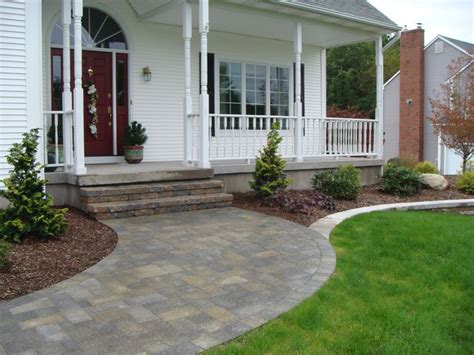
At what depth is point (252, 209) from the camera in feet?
25.4

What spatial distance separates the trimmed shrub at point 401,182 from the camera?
10094mm

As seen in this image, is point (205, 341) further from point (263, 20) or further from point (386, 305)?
point (263, 20)

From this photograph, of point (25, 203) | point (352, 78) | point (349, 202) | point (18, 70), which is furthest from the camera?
point (352, 78)

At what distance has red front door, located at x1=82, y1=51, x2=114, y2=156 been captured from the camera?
9234 millimetres

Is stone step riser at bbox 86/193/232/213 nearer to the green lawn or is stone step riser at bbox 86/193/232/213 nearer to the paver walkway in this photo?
the paver walkway

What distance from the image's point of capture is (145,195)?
285 inches

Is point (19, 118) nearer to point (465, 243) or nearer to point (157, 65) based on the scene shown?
point (157, 65)

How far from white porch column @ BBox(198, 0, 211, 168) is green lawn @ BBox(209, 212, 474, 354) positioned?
3.14m

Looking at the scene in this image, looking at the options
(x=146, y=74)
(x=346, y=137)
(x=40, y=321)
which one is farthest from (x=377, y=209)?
(x=40, y=321)

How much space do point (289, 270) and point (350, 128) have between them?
7.20 m

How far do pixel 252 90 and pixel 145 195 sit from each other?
17.2ft

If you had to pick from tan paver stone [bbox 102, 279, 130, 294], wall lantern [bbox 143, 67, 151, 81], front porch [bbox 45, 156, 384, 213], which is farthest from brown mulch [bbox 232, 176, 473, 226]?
tan paver stone [bbox 102, 279, 130, 294]

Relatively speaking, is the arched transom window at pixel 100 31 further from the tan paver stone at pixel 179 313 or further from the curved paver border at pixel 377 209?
the tan paver stone at pixel 179 313

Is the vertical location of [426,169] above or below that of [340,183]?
above
